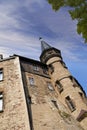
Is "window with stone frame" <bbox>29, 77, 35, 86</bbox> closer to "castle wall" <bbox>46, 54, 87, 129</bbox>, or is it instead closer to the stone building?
the stone building

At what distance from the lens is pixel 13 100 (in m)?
22.4

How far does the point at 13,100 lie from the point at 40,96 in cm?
551

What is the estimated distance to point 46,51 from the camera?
36469 mm

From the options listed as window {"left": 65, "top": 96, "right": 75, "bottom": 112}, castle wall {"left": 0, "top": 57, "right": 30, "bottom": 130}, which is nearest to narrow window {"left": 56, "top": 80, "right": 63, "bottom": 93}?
window {"left": 65, "top": 96, "right": 75, "bottom": 112}

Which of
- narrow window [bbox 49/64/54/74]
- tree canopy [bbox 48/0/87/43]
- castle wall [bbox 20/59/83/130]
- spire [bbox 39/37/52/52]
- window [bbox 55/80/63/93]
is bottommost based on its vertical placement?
tree canopy [bbox 48/0/87/43]

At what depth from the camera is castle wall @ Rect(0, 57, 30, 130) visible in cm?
2002

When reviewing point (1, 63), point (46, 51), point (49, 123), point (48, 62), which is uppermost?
point (46, 51)

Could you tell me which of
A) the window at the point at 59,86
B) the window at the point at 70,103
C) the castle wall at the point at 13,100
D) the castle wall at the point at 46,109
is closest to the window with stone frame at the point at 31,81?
the castle wall at the point at 46,109

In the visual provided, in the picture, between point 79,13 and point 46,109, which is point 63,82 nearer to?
point 46,109

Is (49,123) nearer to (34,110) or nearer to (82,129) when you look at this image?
(34,110)

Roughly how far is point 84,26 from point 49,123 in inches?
660

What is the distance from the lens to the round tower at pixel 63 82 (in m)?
28.3

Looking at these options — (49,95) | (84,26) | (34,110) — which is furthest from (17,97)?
(84,26)

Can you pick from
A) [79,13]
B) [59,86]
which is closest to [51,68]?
[59,86]
